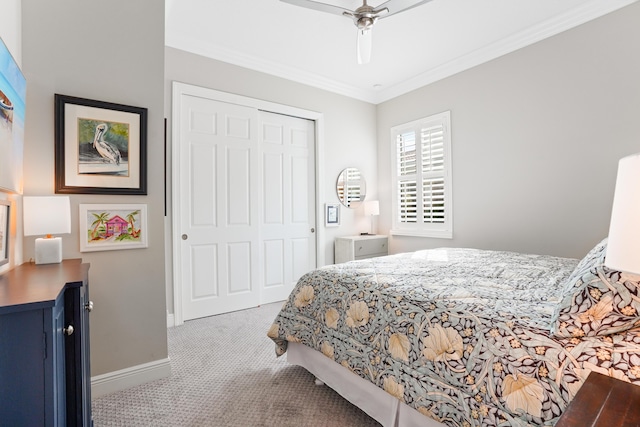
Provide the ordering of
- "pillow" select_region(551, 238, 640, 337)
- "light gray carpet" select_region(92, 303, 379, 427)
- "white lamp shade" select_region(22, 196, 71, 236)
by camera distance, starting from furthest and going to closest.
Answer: "light gray carpet" select_region(92, 303, 379, 427)
"white lamp shade" select_region(22, 196, 71, 236)
"pillow" select_region(551, 238, 640, 337)

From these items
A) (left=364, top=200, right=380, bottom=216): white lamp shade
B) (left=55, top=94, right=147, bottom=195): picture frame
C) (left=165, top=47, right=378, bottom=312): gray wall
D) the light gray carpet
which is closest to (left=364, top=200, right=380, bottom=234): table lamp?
(left=364, top=200, right=380, bottom=216): white lamp shade

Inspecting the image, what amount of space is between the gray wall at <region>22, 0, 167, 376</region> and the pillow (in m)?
2.25

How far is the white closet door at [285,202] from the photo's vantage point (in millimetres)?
3910

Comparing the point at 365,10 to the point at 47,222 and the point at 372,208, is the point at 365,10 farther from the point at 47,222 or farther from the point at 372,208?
the point at 372,208

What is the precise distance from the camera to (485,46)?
347cm

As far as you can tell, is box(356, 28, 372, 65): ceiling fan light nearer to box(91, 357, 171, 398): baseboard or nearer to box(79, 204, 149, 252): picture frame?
box(79, 204, 149, 252): picture frame

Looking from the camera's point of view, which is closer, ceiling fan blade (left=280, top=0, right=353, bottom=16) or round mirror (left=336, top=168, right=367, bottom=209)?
ceiling fan blade (left=280, top=0, right=353, bottom=16)

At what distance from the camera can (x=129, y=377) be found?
203 centimetres

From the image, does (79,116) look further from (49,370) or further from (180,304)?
(180,304)

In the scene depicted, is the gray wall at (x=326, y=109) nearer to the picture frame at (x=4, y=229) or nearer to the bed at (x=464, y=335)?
the picture frame at (x=4, y=229)

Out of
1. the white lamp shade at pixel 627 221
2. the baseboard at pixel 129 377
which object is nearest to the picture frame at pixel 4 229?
the baseboard at pixel 129 377

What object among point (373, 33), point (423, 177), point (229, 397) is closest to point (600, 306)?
point (229, 397)

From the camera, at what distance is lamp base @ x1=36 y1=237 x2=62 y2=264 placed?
166cm

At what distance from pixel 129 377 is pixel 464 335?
2069 millimetres
